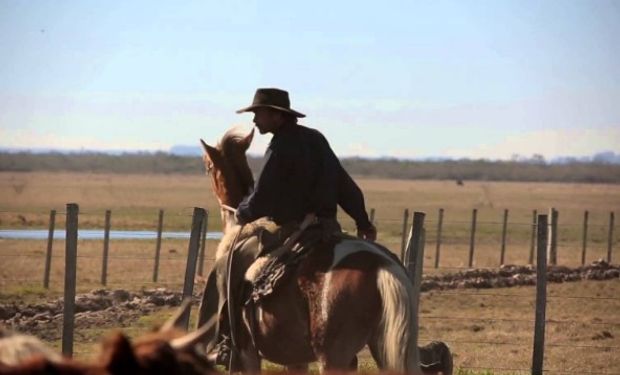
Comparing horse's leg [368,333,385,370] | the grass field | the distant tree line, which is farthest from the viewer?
the distant tree line

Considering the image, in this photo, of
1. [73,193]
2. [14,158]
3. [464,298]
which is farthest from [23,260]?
[14,158]

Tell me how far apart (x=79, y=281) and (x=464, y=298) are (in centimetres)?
673

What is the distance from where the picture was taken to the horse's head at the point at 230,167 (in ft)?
31.7

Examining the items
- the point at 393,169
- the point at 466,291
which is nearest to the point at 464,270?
the point at 466,291

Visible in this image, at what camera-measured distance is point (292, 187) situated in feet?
29.0

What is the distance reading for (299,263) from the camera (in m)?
8.41

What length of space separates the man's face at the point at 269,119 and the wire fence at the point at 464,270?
275 centimetres

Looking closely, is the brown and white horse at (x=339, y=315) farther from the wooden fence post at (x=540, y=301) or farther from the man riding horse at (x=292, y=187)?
the wooden fence post at (x=540, y=301)

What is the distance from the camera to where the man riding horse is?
28.8 feet

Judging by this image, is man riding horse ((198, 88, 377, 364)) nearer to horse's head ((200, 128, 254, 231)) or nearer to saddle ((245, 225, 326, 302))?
saddle ((245, 225, 326, 302))

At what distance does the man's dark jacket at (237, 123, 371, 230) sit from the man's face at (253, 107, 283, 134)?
169 millimetres

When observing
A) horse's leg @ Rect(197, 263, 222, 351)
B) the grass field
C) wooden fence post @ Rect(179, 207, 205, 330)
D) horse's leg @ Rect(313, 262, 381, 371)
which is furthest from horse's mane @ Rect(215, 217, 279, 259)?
the grass field

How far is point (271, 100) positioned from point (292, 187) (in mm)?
701

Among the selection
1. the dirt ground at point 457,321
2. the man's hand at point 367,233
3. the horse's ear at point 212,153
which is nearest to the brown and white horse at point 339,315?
the man's hand at point 367,233
